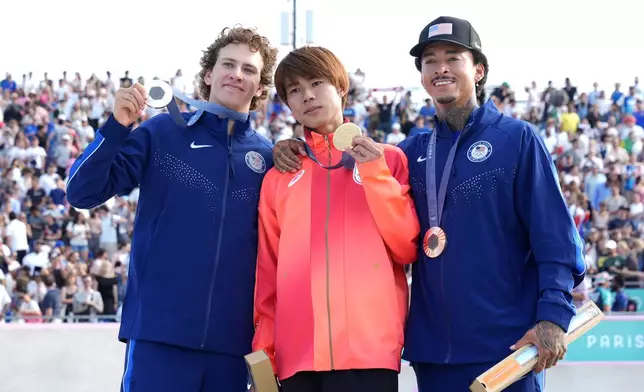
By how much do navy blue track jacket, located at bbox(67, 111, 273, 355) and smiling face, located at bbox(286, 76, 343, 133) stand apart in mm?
415

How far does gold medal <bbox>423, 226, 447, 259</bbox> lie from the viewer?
12.6ft

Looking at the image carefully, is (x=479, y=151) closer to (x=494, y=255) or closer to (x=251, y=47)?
(x=494, y=255)

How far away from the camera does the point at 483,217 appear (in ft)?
12.5

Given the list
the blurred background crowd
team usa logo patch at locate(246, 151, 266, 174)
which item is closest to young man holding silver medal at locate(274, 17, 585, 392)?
team usa logo patch at locate(246, 151, 266, 174)

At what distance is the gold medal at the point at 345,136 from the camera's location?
3781 mm

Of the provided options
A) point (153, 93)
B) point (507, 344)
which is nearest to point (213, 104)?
point (153, 93)

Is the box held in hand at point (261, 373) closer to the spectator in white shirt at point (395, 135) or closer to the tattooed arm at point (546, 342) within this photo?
the tattooed arm at point (546, 342)

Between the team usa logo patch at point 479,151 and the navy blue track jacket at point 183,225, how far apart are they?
1.03 m

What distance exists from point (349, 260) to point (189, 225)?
791 mm

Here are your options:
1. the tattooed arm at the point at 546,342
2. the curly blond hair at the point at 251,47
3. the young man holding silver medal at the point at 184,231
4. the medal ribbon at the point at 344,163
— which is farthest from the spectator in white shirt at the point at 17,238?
the tattooed arm at the point at 546,342

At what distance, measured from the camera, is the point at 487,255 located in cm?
379

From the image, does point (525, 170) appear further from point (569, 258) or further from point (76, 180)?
point (76, 180)

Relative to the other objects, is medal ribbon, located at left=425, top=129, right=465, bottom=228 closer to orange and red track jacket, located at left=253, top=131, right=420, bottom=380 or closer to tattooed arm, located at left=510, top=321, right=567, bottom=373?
orange and red track jacket, located at left=253, top=131, right=420, bottom=380

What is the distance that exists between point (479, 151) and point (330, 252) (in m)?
0.76
